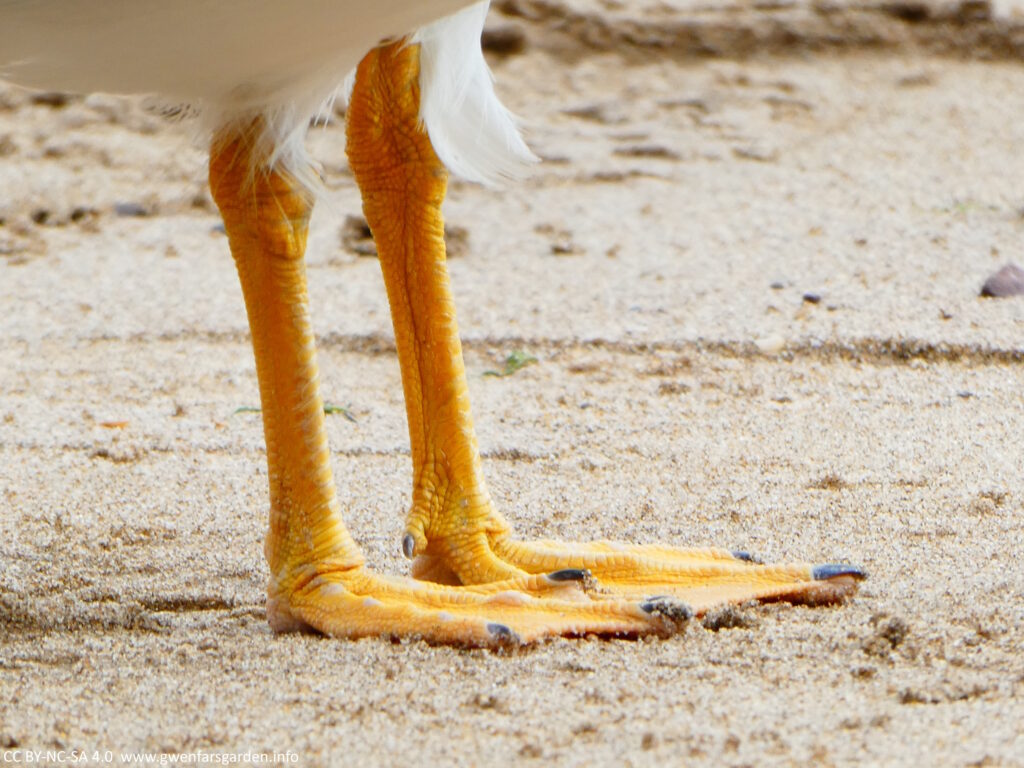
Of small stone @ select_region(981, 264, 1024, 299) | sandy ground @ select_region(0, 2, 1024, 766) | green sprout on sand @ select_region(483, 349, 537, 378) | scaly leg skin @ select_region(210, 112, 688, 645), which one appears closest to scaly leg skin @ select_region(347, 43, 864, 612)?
scaly leg skin @ select_region(210, 112, 688, 645)

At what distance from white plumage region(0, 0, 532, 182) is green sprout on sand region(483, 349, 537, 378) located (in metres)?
1.50

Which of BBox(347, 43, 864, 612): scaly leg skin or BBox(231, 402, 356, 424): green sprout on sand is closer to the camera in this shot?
BBox(347, 43, 864, 612): scaly leg skin

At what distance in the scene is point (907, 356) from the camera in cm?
454

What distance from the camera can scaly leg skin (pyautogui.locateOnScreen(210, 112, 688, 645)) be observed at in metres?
2.87

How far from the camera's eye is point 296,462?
9.74ft

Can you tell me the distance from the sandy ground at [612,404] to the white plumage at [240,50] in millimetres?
352

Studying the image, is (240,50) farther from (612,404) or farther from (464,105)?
(612,404)

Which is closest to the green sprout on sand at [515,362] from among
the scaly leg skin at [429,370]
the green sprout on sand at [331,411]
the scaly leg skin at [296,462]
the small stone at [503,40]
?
the green sprout on sand at [331,411]

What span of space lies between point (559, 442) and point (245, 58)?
1.76 meters

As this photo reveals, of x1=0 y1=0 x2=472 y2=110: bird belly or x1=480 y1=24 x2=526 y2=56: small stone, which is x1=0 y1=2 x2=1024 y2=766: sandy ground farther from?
x1=0 y1=0 x2=472 y2=110: bird belly

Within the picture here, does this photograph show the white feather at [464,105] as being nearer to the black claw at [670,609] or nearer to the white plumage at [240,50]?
the white plumage at [240,50]

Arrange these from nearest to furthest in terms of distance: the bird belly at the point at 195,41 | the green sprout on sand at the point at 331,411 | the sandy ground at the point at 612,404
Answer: the sandy ground at the point at 612,404 → the bird belly at the point at 195,41 → the green sprout on sand at the point at 331,411

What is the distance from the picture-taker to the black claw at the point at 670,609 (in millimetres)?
2686

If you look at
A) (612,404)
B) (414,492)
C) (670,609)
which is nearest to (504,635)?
(670,609)
